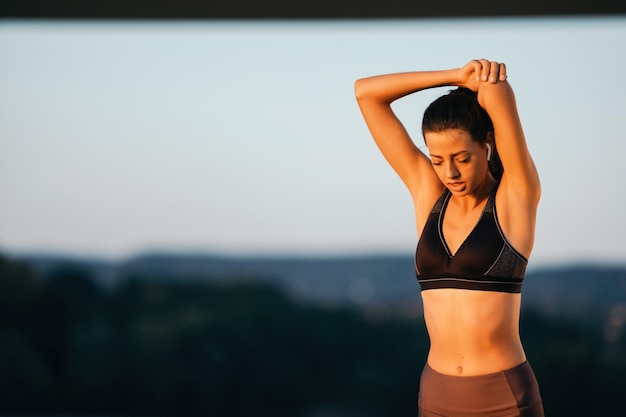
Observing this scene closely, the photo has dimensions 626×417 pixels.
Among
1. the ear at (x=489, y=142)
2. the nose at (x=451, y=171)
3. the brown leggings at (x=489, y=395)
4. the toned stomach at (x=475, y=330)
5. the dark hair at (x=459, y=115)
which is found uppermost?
the dark hair at (x=459, y=115)

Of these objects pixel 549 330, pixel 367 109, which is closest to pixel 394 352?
pixel 549 330

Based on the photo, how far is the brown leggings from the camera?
5.62 feet

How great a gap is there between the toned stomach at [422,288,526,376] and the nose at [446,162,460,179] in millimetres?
226

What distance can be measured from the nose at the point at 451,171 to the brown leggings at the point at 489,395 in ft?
1.29

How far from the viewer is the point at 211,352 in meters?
7.49

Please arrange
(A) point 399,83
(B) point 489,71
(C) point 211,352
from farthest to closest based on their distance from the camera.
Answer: (C) point 211,352
(A) point 399,83
(B) point 489,71

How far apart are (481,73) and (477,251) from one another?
34 cm

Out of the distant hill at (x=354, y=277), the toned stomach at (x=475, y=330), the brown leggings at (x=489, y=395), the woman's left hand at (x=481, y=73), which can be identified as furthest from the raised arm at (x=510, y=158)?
the distant hill at (x=354, y=277)

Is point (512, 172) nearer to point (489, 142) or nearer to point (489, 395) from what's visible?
point (489, 142)

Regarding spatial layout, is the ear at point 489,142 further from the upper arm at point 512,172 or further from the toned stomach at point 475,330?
the toned stomach at point 475,330

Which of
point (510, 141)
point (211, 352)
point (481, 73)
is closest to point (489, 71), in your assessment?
point (481, 73)

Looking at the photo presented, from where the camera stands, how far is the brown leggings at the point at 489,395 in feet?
5.62

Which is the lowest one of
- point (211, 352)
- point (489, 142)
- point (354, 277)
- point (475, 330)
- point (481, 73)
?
point (211, 352)

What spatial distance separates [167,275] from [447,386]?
600 cm
